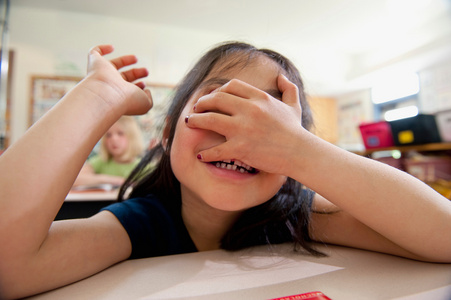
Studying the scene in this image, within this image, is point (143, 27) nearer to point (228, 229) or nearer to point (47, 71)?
point (47, 71)

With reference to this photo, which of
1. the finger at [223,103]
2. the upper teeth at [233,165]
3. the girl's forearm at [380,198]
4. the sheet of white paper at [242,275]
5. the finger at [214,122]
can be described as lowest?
the sheet of white paper at [242,275]

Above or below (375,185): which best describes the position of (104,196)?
below

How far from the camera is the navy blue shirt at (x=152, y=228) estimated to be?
0.58 metres

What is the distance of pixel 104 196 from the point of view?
135 centimetres

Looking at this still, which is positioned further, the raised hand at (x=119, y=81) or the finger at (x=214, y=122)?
the raised hand at (x=119, y=81)

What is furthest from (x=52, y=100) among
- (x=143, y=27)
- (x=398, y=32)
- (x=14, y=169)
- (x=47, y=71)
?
(x=398, y=32)

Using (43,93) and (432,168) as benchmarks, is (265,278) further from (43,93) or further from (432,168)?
(43,93)

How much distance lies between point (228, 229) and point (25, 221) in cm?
45

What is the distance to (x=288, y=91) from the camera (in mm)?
536

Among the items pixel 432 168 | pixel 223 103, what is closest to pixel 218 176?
pixel 223 103

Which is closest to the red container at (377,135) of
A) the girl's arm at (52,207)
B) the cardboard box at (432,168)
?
the cardboard box at (432,168)

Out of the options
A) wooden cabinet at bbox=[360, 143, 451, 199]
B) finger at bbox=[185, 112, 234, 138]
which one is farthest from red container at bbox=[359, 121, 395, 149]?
finger at bbox=[185, 112, 234, 138]

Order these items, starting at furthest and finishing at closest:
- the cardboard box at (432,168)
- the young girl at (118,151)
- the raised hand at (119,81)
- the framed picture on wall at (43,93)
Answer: the framed picture on wall at (43,93) < the young girl at (118,151) < the cardboard box at (432,168) < the raised hand at (119,81)

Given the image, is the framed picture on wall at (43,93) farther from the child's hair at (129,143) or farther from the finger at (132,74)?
the finger at (132,74)
